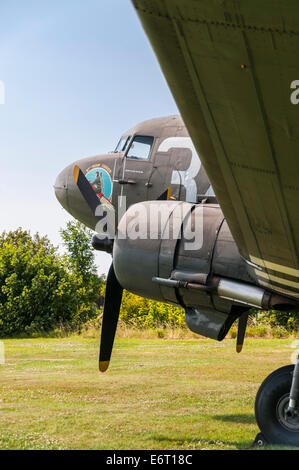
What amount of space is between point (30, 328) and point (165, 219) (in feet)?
66.6

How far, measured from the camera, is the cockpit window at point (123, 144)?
32.3 feet

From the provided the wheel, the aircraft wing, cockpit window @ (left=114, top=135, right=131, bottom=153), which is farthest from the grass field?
cockpit window @ (left=114, top=135, right=131, bottom=153)

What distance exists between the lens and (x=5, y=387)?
8758 mm

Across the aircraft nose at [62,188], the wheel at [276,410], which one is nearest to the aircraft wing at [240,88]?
the wheel at [276,410]

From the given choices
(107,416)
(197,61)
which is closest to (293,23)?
(197,61)

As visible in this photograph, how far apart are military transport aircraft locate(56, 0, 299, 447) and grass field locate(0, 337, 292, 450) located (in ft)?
3.20

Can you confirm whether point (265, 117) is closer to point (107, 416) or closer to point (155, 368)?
point (107, 416)

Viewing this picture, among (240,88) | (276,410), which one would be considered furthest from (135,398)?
(240,88)

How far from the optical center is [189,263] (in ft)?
14.6

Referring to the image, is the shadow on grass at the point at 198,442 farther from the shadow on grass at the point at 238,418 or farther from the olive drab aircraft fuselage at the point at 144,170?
the olive drab aircraft fuselage at the point at 144,170

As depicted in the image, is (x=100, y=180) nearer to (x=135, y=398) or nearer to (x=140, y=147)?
(x=140, y=147)

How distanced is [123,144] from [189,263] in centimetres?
604

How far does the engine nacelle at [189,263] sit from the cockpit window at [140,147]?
4649 mm

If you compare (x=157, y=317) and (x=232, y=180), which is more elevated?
(x=232, y=180)
